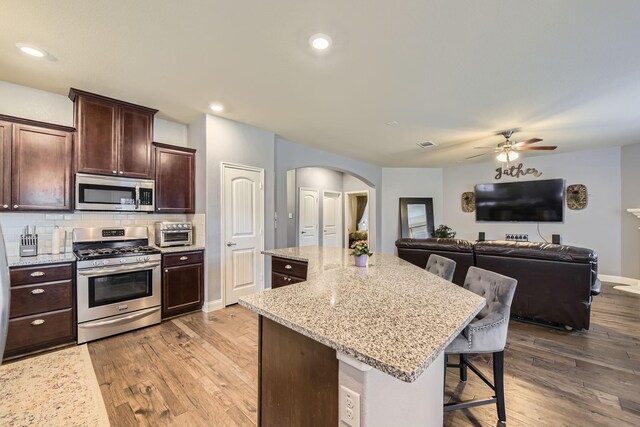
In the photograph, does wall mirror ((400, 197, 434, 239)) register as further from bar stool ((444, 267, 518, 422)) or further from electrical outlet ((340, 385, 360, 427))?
electrical outlet ((340, 385, 360, 427))

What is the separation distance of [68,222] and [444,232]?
7.11 m

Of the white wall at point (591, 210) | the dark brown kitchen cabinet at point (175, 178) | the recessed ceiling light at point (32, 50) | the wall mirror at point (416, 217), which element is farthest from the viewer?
the wall mirror at point (416, 217)

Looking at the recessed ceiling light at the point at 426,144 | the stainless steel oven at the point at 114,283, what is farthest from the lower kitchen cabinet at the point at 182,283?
the recessed ceiling light at the point at 426,144

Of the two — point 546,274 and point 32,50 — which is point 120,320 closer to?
point 32,50

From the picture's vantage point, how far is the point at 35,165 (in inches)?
112

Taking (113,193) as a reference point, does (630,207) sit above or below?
below

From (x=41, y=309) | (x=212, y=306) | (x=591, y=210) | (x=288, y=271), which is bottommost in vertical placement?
(x=212, y=306)

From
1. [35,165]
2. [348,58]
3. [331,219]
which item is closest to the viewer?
[348,58]

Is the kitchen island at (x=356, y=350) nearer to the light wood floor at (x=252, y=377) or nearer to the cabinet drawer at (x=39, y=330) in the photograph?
the light wood floor at (x=252, y=377)

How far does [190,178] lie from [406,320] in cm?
361

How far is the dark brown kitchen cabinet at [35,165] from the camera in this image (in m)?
2.70

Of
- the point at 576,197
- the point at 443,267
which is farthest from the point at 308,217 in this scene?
the point at 576,197

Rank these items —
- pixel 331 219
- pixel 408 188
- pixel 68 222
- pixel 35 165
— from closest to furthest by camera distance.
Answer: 1. pixel 35 165
2. pixel 68 222
3. pixel 408 188
4. pixel 331 219

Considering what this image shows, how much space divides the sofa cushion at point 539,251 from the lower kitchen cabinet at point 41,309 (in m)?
4.43
